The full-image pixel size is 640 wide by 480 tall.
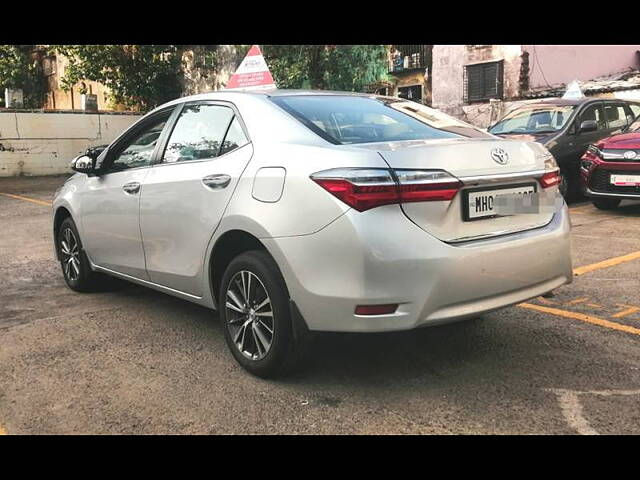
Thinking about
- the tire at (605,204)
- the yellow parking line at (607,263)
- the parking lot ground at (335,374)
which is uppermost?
the tire at (605,204)

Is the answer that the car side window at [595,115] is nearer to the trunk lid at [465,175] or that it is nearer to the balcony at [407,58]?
the trunk lid at [465,175]

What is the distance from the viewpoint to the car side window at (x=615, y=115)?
1033 centimetres

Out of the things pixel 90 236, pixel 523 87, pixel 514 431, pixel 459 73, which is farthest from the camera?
pixel 459 73

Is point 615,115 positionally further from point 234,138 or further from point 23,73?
point 23,73

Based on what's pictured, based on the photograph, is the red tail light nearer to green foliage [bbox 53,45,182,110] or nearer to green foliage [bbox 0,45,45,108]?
green foliage [bbox 53,45,182,110]

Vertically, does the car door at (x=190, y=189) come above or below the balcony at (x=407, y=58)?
below

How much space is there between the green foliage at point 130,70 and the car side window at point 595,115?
52.3 feet

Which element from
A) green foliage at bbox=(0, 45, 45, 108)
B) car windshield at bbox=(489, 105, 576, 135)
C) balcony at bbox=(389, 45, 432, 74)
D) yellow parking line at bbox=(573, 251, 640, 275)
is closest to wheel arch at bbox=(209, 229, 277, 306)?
yellow parking line at bbox=(573, 251, 640, 275)

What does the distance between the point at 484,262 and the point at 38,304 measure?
3.56 m

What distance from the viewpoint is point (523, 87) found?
18.9 metres

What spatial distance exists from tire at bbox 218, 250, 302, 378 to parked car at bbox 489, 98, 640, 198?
658 centimetres

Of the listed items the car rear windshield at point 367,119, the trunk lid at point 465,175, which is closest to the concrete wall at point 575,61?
the car rear windshield at point 367,119

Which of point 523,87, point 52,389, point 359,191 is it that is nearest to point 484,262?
point 359,191
